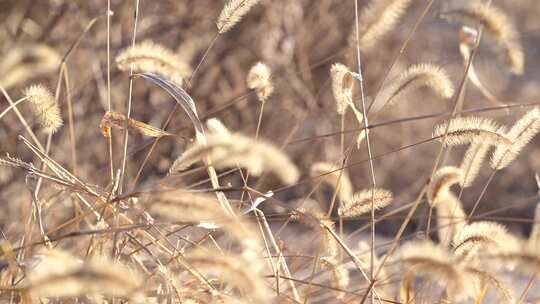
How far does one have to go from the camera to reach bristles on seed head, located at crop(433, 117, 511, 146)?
65.3 inches

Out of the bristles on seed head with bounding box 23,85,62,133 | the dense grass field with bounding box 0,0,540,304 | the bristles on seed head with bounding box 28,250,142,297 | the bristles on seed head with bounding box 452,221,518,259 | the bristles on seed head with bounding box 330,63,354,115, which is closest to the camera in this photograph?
the bristles on seed head with bounding box 28,250,142,297

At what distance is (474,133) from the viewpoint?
5.50 feet

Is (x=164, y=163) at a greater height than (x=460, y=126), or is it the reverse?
(x=164, y=163)

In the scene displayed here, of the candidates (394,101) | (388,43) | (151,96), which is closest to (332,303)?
(394,101)

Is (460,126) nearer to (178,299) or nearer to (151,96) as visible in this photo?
(178,299)

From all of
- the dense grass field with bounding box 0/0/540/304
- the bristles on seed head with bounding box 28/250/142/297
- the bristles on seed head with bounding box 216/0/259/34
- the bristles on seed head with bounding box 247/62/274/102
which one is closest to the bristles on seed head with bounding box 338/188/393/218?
the dense grass field with bounding box 0/0/540/304

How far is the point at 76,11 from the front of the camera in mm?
3859

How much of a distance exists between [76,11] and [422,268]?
2.92 meters

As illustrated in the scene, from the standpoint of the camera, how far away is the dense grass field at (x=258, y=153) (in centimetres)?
139

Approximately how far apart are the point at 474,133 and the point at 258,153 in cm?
67

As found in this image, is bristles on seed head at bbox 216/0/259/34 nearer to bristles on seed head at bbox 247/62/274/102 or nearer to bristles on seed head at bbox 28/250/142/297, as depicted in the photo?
bristles on seed head at bbox 247/62/274/102

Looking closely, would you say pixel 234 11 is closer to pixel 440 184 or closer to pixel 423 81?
pixel 423 81

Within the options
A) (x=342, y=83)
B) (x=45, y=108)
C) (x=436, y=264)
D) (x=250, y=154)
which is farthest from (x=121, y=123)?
(x=436, y=264)

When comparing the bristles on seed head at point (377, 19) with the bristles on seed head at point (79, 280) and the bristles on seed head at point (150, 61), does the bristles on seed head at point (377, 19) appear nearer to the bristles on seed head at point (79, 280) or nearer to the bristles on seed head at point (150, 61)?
the bristles on seed head at point (150, 61)
